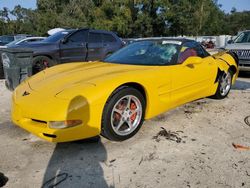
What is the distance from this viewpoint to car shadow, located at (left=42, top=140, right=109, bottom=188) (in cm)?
260

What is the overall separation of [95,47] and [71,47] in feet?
3.02

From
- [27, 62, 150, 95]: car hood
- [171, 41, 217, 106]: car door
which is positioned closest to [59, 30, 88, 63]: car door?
[27, 62, 150, 95]: car hood

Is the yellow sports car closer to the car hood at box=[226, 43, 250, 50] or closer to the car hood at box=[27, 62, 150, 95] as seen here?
the car hood at box=[27, 62, 150, 95]

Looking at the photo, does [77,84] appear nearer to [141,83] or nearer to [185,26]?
[141,83]

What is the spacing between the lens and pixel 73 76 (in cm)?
369

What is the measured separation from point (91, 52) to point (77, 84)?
5897 mm

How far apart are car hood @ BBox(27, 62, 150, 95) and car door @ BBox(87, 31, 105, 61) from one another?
189 inches

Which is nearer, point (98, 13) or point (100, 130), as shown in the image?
point (100, 130)

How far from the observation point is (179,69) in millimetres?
4105

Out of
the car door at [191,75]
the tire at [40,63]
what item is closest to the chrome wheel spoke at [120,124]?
the car door at [191,75]

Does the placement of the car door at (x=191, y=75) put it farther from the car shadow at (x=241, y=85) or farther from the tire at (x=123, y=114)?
the car shadow at (x=241, y=85)

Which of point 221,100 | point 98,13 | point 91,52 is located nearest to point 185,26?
point 98,13

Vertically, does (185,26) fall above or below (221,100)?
above

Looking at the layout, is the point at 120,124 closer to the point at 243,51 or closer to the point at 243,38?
the point at 243,51
